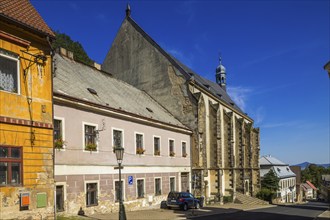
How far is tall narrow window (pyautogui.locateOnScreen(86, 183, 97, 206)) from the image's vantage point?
19.9 metres

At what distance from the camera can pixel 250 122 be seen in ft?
181

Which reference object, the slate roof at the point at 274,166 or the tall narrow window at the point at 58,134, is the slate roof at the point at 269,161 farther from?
the tall narrow window at the point at 58,134

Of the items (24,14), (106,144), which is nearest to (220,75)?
(106,144)

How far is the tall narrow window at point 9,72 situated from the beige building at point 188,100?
70.2 feet

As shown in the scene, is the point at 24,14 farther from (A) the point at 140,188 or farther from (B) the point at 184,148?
(B) the point at 184,148

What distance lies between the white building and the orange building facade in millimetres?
58073

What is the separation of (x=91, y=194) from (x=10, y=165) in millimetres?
8247

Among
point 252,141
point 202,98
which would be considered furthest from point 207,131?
point 252,141

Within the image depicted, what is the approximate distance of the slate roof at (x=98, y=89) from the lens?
20811mm

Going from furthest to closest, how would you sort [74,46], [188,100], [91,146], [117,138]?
[74,46]
[188,100]
[117,138]
[91,146]

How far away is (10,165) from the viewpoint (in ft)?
41.3

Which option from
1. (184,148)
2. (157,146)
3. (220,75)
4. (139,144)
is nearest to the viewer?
(139,144)

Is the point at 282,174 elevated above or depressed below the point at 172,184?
below

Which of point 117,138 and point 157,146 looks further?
point 157,146
